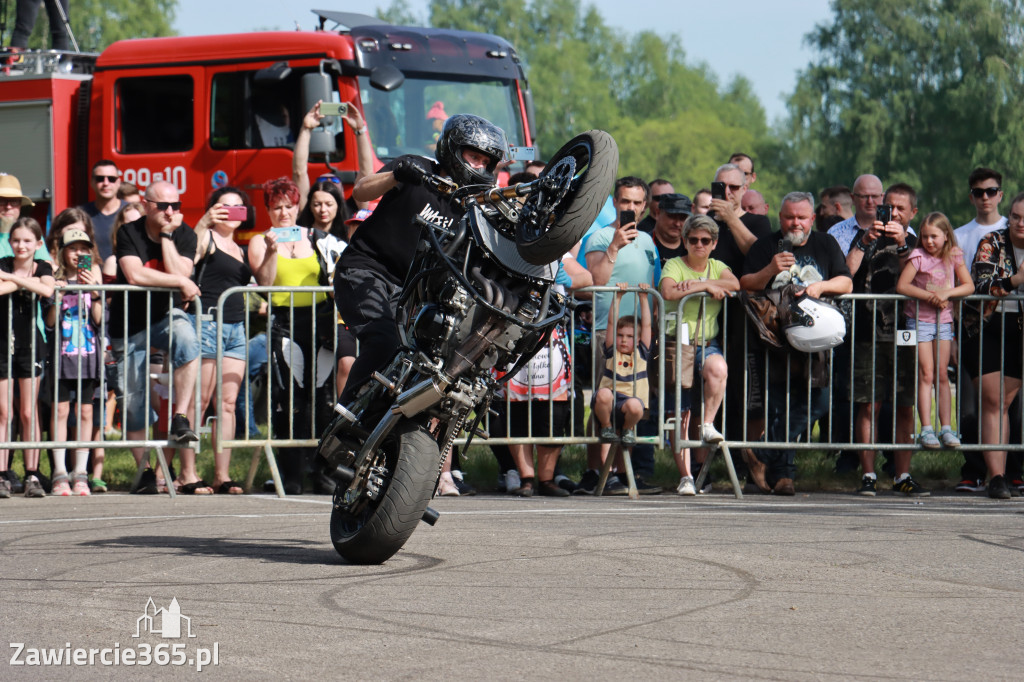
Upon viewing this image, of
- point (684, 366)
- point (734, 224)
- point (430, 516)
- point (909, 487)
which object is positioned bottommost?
point (909, 487)

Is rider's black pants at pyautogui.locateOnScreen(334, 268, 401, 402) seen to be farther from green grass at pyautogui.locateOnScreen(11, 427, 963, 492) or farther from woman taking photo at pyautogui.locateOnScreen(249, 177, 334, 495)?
green grass at pyautogui.locateOnScreen(11, 427, 963, 492)

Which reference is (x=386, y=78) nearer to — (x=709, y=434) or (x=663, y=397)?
(x=663, y=397)

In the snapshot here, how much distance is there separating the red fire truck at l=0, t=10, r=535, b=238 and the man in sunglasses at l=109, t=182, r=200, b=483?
4067 mm

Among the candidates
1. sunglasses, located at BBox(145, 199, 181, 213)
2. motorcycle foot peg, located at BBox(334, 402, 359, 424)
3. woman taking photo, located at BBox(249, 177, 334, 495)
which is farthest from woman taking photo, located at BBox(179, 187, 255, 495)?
motorcycle foot peg, located at BBox(334, 402, 359, 424)

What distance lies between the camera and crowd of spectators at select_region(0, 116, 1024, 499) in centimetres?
990

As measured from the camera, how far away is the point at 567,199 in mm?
5715

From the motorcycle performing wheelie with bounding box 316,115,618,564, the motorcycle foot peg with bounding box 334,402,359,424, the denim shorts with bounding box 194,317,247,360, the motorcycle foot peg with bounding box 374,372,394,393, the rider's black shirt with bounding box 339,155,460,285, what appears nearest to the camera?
the motorcycle performing wheelie with bounding box 316,115,618,564

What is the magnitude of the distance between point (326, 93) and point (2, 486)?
5995 mm

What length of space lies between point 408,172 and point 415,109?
352 inches

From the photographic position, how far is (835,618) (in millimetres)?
5012

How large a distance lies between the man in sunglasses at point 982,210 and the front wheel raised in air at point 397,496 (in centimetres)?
A: 646

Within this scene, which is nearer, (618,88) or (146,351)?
(146,351)

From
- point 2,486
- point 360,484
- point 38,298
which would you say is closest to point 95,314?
point 38,298

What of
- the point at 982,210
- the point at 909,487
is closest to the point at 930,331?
the point at 909,487
